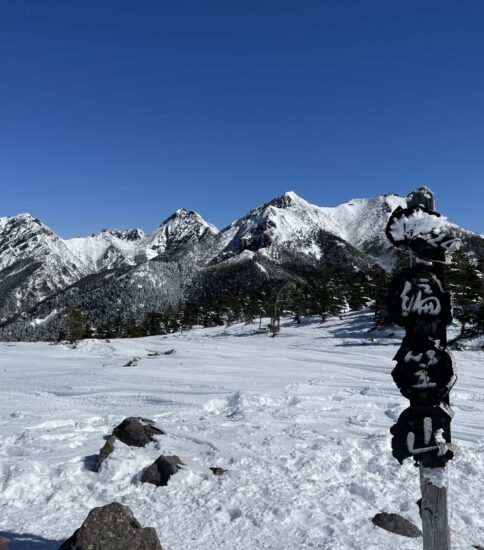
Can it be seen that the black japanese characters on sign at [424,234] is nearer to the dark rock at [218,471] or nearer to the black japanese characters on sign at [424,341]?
the black japanese characters on sign at [424,341]

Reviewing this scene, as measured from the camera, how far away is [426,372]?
4.59 m

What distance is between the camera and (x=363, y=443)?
9.84 metres

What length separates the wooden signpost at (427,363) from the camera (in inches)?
180

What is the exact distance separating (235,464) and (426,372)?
5.67 meters

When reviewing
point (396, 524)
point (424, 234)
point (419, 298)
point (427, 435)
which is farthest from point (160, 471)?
point (424, 234)

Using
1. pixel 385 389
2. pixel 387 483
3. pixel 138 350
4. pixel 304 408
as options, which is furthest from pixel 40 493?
pixel 138 350

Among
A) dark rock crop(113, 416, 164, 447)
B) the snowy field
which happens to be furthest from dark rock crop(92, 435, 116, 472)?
dark rock crop(113, 416, 164, 447)

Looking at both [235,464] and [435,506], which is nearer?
[435,506]

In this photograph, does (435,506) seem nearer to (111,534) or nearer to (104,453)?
(111,534)

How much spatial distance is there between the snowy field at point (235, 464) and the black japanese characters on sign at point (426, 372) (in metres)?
1.87

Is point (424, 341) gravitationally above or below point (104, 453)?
above

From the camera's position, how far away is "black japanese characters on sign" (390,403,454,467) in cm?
455

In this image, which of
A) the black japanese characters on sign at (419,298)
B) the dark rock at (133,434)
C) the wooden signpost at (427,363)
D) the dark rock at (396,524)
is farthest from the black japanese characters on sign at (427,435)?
the dark rock at (133,434)

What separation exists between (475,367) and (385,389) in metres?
10.5
